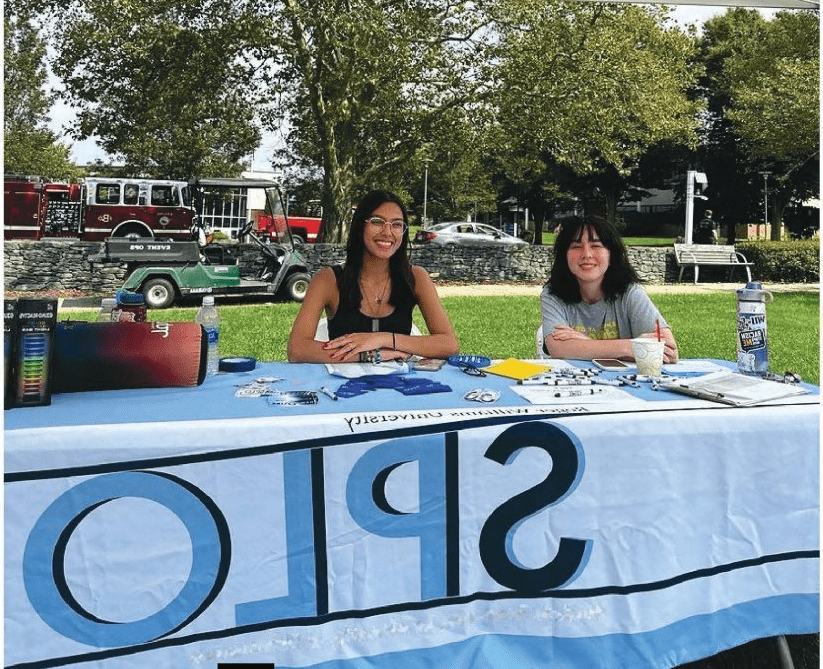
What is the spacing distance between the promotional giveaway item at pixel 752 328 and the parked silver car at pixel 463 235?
20626 mm

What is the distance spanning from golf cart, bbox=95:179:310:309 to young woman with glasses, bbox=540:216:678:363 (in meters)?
8.27

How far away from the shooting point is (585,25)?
14852mm

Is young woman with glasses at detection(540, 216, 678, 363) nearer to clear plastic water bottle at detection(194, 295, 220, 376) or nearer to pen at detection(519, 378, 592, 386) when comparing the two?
pen at detection(519, 378, 592, 386)

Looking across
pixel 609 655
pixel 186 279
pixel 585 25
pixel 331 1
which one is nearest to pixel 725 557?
pixel 609 655

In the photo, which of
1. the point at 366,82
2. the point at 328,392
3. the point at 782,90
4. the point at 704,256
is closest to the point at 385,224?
the point at 328,392

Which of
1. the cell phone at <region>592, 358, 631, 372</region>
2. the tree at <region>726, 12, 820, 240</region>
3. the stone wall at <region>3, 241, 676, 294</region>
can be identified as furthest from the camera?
the tree at <region>726, 12, 820, 240</region>

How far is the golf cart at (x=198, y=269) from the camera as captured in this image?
11211 millimetres

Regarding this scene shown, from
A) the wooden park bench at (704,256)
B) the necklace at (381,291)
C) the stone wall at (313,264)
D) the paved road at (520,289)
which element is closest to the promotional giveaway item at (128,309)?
the necklace at (381,291)

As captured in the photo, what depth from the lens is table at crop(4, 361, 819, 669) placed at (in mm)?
1650

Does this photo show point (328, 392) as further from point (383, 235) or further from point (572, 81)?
point (572, 81)

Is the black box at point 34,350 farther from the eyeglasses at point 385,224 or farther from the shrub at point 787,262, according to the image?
the shrub at point 787,262

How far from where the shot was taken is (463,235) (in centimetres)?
2412

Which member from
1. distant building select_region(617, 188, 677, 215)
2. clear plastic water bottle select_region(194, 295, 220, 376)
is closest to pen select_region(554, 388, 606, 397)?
clear plastic water bottle select_region(194, 295, 220, 376)

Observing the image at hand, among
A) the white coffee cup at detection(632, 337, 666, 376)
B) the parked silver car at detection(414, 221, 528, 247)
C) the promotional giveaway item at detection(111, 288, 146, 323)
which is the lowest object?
the white coffee cup at detection(632, 337, 666, 376)
